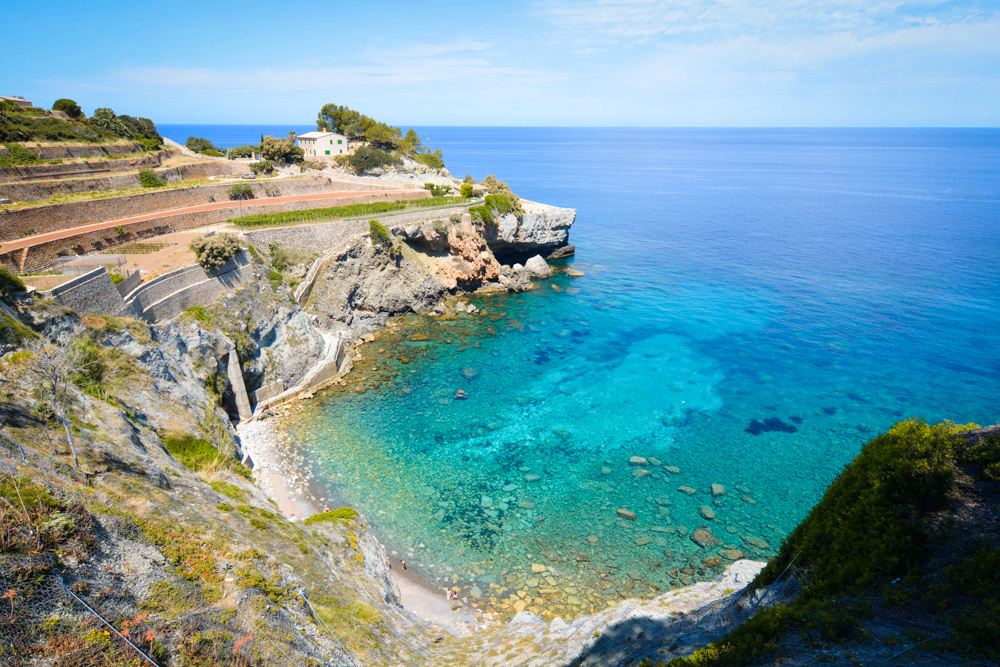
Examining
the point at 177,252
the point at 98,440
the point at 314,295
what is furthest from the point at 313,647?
the point at 314,295

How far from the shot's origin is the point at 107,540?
8.55 meters

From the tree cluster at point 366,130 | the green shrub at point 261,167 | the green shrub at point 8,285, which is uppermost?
the tree cluster at point 366,130

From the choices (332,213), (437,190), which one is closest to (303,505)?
(332,213)

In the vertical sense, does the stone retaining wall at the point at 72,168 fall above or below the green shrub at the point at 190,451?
above

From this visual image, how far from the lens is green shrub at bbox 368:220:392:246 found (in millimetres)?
42438

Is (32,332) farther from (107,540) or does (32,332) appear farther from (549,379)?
(549,379)

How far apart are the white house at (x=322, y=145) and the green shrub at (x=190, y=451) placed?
2344 inches

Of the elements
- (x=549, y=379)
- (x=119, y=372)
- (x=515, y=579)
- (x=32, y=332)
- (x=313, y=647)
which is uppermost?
(x=32, y=332)

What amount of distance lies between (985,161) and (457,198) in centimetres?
19313

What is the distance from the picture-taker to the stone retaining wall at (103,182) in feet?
102

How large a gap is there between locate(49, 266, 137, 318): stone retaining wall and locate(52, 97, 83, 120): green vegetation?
37.9 metres

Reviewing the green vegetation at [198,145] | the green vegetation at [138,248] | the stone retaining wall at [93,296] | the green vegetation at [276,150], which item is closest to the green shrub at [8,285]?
the stone retaining wall at [93,296]

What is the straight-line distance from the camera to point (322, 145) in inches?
2677

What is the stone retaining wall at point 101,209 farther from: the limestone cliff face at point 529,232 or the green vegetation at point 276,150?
the limestone cliff face at point 529,232
